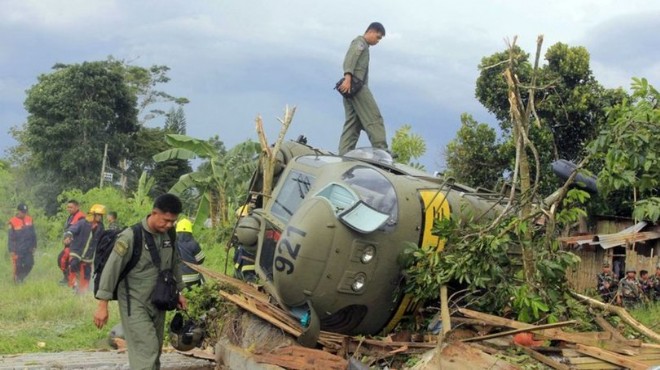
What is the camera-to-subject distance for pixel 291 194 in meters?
8.27

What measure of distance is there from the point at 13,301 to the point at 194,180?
8923 mm

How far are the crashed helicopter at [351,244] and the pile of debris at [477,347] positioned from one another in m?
0.22

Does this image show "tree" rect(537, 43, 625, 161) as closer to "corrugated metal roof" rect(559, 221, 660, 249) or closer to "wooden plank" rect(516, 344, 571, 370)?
"corrugated metal roof" rect(559, 221, 660, 249)

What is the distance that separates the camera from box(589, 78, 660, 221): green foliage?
6.58m

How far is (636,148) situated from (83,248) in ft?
34.4

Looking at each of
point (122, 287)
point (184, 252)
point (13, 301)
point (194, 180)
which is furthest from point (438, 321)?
point (194, 180)

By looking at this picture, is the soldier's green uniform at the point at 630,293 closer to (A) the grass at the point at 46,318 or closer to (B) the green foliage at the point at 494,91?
(B) the green foliage at the point at 494,91

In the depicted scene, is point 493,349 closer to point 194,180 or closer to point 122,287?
point 122,287

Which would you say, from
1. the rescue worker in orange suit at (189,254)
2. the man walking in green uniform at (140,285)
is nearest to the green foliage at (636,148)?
the man walking in green uniform at (140,285)

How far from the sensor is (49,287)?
44.5ft

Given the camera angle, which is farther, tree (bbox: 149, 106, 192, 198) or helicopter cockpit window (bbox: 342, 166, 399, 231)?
tree (bbox: 149, 106, 192, 198)

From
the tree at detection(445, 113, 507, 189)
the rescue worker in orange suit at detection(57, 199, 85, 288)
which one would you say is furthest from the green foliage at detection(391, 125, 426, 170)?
the rescue worker in orange suit at detection(57, 199, 85, 288)

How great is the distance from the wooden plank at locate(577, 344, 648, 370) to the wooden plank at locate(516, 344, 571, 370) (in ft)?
1.00

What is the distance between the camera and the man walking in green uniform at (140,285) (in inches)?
249
